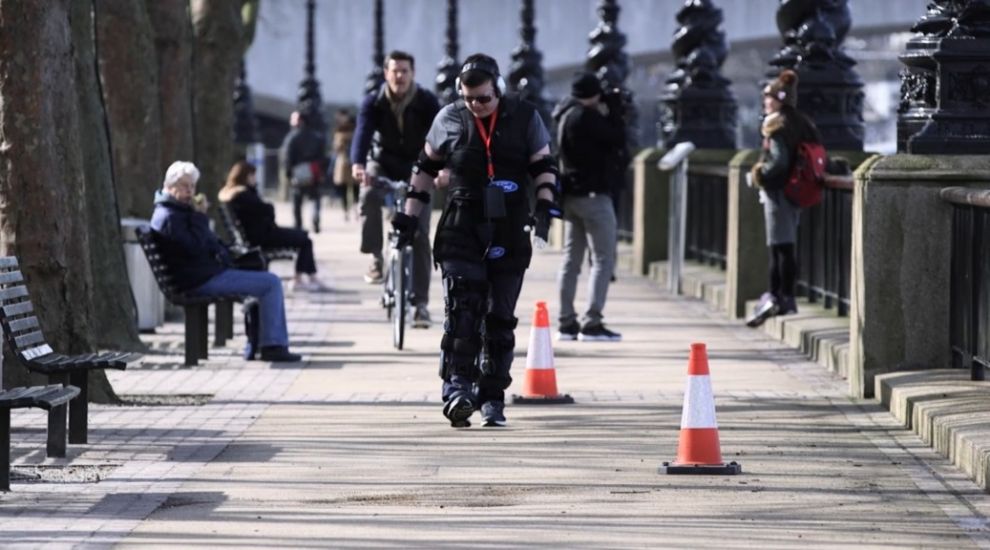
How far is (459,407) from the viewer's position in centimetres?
1256

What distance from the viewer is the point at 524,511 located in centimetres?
981

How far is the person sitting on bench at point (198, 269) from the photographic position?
55.3ft

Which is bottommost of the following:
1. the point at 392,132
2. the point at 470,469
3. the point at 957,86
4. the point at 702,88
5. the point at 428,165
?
the point at 470,469

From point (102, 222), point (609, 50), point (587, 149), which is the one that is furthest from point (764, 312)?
point (609, 50)

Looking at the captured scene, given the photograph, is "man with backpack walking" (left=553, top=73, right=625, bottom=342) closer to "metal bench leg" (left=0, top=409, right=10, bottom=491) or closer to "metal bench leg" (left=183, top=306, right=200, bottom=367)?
"metal bench leg" (left=183, top=306, right=200, bottom=367)

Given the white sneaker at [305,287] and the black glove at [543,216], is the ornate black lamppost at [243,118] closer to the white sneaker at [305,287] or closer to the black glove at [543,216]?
the white sneaker at [305,287]

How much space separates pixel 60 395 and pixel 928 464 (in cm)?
368

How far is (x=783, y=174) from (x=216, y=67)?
10498 millimetres

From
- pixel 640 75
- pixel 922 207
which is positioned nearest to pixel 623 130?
pixel 922 207

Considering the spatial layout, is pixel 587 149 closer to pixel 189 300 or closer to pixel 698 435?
pixel 189 300

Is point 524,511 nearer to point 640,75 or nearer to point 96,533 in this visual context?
point 96,533

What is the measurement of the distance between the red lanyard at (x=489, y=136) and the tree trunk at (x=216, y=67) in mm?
14141

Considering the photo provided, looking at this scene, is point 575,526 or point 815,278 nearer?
point 575,526

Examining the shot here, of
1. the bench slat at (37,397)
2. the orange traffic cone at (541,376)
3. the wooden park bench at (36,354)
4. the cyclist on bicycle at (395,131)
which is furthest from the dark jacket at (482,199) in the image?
the cyclist on bicycle at (395,131)
